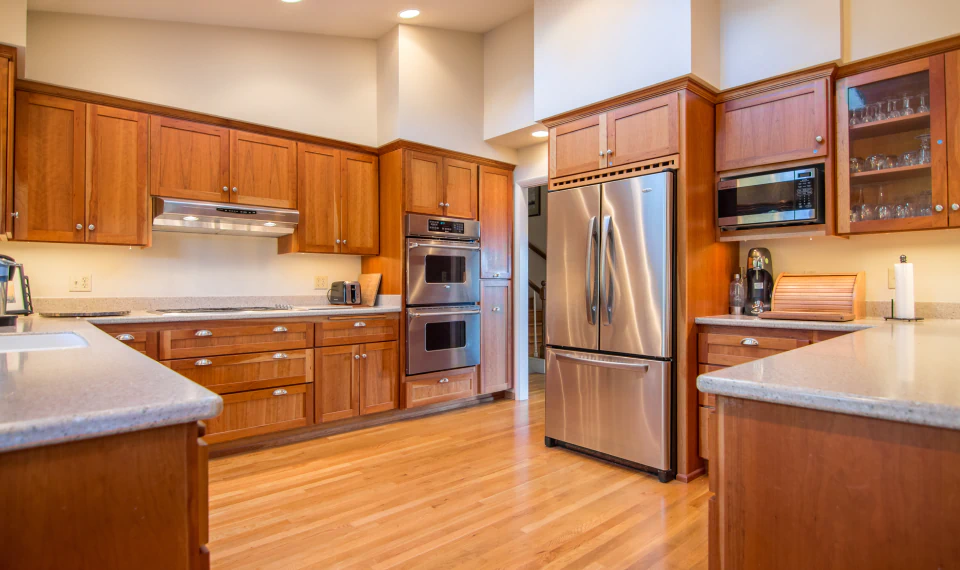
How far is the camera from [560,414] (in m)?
3.30

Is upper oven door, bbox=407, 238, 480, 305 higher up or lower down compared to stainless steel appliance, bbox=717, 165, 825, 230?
lower down

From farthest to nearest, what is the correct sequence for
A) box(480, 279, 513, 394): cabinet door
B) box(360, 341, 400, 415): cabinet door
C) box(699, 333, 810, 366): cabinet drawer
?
box(480, 279, 513, 394): cabinet door, box(360, 341, 400, 415): cabinet door, box(699, 333, 810, 366): cabinet drawer

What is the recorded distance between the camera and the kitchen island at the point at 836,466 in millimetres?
742

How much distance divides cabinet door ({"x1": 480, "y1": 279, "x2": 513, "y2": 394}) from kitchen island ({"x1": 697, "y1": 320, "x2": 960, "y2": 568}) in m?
3.53

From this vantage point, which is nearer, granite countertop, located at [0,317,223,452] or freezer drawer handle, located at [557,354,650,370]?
granite countertop, located at [0,317,223,452]

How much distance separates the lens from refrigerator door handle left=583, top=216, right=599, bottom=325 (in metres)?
3.09

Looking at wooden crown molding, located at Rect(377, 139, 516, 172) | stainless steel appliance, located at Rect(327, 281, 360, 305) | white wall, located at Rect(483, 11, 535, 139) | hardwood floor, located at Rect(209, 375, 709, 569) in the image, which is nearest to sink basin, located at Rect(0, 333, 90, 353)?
hardwood floor, located at Rect(209, 375, 709, 569)

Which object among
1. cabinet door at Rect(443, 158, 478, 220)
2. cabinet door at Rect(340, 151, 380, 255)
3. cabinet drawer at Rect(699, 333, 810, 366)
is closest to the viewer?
cabinet drawer at Rect(699, 333, 810, 366)

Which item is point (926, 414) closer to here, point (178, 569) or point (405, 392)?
point (178, 569)

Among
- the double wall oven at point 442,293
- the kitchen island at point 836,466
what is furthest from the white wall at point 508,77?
the kitchen island at point 836,466

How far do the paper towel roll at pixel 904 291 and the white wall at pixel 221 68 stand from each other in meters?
3.56

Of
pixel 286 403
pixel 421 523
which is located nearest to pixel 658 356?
pixel 421 523

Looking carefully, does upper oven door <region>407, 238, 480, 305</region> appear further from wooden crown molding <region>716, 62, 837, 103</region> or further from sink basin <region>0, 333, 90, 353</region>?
sink basin <region>0, 333, 90, 353</region>

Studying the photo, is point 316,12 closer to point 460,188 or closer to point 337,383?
point 460,188
